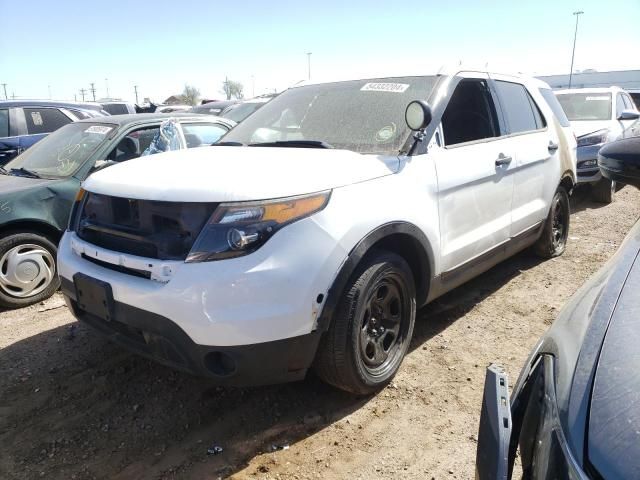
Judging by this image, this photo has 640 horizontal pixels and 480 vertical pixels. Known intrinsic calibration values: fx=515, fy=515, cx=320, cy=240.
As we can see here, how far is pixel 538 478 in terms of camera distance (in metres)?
1.23

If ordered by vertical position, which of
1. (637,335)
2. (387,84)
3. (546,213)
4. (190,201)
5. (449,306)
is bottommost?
(449,306)

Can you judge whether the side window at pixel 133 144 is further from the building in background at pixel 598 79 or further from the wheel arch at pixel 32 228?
the building in background at pixel 598 79

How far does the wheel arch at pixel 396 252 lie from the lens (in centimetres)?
243

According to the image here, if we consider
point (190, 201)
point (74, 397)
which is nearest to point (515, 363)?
point (190, 201)

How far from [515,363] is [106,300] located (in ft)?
8.03

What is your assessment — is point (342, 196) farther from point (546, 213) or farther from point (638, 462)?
point (546, 213)

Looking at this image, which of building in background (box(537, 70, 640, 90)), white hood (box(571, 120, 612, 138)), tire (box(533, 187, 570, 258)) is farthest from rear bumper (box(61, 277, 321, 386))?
building in background (box(537, 70, 640, 90))

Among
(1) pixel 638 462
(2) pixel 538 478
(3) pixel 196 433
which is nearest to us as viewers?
(1) pixel 638 462

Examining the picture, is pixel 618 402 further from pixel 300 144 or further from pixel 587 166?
A: pixel 587 166

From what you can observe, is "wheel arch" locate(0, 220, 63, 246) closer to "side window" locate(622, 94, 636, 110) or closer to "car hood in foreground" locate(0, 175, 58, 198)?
"car hood in foreground" locate(0, 175, 58, 198)

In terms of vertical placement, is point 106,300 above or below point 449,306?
above

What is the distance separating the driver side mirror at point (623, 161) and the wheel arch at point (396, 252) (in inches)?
40.2

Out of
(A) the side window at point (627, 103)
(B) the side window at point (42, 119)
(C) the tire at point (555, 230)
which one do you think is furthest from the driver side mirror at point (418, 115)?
(A) the side window at point (627, 103)

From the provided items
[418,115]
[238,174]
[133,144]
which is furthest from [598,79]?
[238,174]
